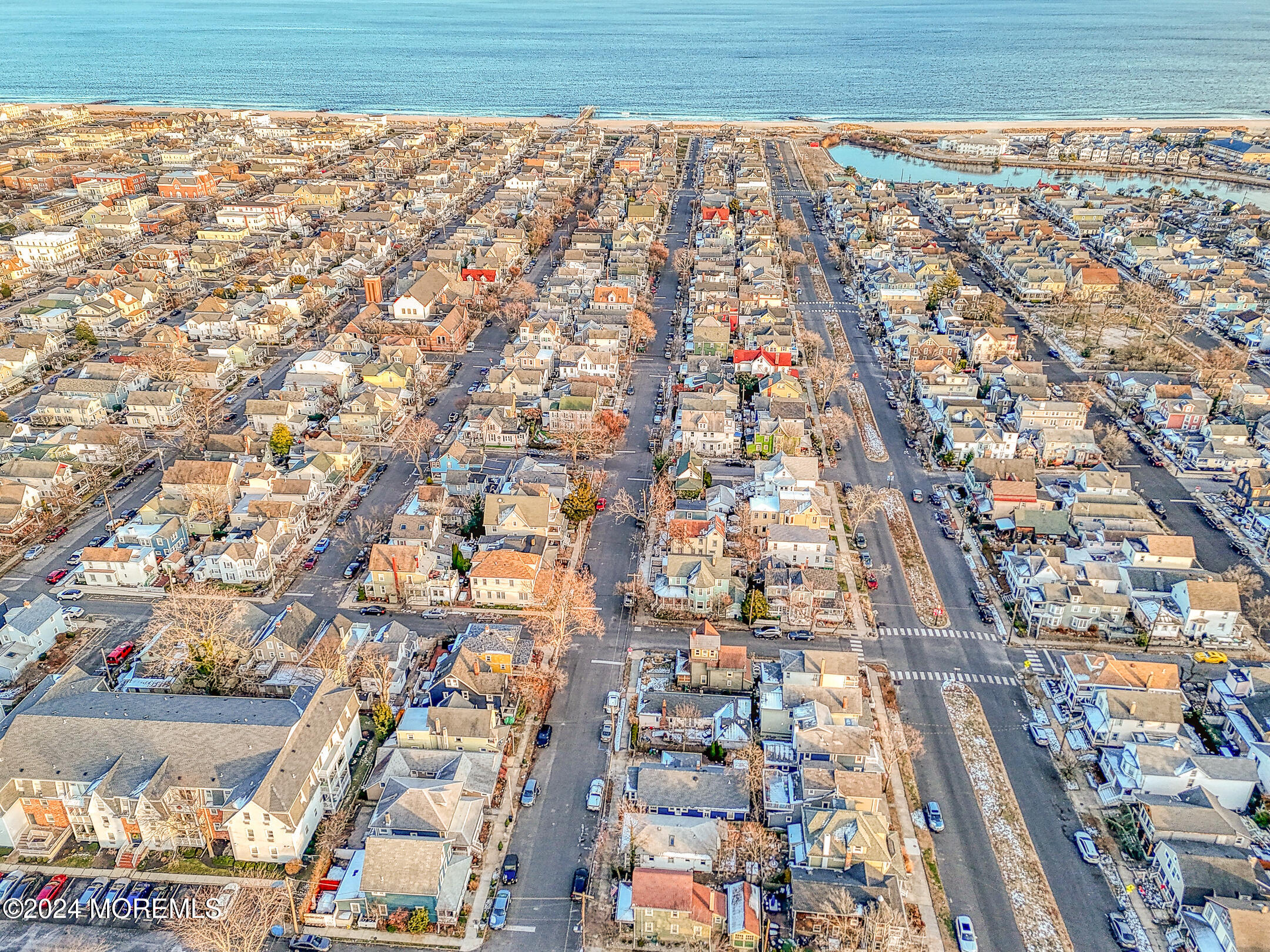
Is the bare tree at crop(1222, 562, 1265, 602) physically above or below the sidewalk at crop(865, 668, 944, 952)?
above

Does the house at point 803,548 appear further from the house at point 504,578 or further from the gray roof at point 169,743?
the gray roof at point 169,743

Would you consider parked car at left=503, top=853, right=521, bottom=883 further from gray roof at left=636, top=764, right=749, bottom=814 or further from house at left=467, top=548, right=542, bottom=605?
house at left=467, top=548, right=542, bottom=605

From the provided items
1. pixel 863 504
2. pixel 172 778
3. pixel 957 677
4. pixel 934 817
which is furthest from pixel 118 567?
pixel 957 677

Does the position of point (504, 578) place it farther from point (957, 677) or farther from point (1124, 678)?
point (1124, 678)

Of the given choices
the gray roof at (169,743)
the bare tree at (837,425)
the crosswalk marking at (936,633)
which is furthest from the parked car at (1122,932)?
the bare tree at (837,425)

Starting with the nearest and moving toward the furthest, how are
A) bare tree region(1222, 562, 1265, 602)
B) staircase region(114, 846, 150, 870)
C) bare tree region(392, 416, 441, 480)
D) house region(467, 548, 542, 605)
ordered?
1. staircase region(114, 846, 150, 870)
2. house region(467, 548, 542, 605)
3. bare tree region(1222, 562, 1265, 602)
4. bare tree region(392, 416, 441, 480)

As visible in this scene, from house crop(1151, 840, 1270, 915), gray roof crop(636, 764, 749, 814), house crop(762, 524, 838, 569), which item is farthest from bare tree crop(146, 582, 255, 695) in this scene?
house crop(1151, 840, 1270, 915)

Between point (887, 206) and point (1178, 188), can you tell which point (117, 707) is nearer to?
point (887, 206)

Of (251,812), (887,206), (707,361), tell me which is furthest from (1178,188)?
(251,812)
